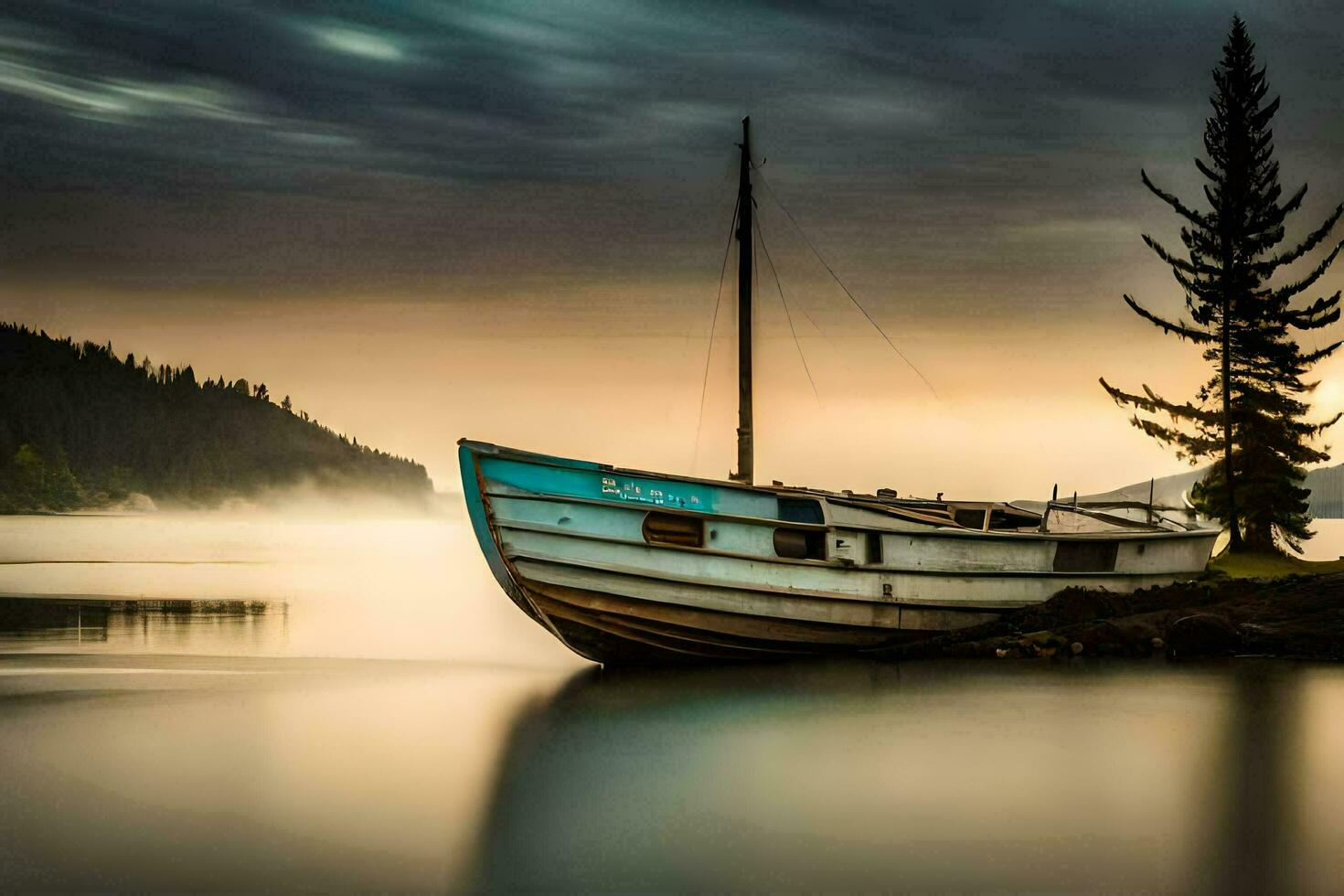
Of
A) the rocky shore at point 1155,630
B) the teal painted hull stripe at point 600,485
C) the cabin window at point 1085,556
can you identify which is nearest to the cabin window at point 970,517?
the cabin window at point 1085,556

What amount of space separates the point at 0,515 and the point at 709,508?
198697 millimetres

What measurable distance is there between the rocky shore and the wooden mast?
5.11m

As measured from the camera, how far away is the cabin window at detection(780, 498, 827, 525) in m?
23.7

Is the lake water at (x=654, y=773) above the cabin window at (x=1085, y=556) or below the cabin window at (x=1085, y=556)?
below

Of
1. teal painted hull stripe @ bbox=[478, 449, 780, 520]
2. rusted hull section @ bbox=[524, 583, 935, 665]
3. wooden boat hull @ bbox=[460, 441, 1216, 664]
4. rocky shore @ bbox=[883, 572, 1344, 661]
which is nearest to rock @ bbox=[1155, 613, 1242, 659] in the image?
rocky shore @ bbox=[883, 572, 1344, 661]

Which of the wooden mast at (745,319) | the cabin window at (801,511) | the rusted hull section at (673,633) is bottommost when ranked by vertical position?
the rusted hull section at (673,633)

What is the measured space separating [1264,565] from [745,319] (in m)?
17.2

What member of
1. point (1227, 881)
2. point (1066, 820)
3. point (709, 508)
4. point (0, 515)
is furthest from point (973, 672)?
point (0, 515)

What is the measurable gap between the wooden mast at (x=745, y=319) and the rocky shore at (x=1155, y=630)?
5.11 meters

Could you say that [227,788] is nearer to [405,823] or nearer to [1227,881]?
[405,823]

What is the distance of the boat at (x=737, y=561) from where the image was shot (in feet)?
73.5

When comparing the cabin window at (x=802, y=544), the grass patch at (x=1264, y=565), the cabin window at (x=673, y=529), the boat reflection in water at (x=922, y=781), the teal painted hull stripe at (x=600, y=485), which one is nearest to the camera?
the boat reflection in water at (x=922, y=781)

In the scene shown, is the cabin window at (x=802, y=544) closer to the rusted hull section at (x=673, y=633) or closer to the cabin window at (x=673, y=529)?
the rusted hull section at (x=673, y=633)

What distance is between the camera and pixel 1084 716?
20.6 meters
